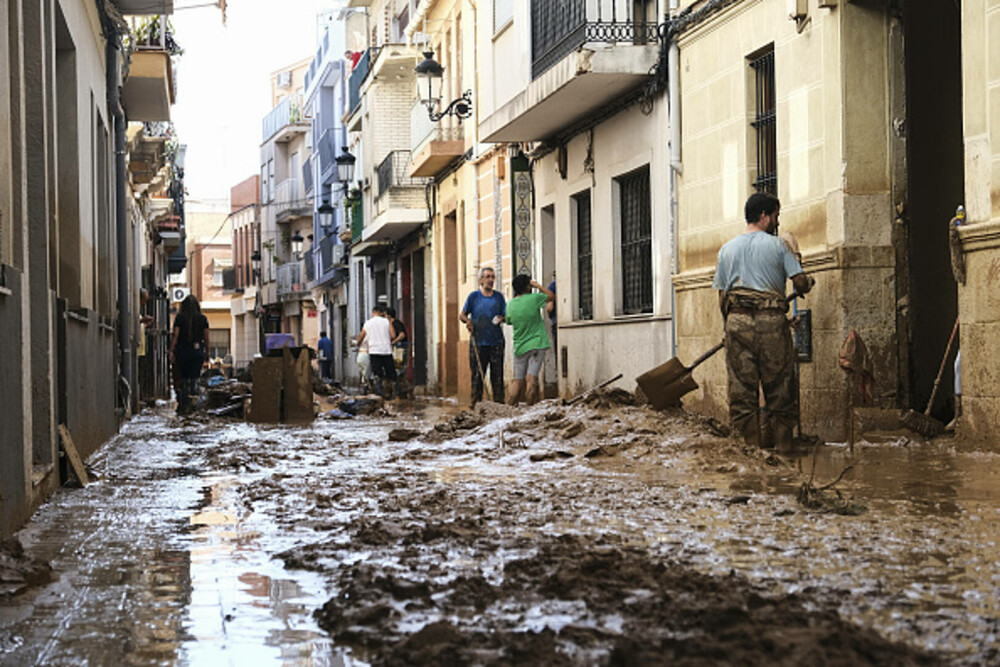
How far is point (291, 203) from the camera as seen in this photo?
224 feet

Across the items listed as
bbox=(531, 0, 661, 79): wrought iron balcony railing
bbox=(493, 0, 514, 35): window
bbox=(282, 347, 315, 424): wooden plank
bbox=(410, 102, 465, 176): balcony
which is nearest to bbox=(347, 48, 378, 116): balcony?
bbox=(410, 102, 465, 176): balcony

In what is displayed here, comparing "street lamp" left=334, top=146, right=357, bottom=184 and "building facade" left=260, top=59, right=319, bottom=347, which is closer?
"street lamp" left=334, top=146, right=357, bottom=184

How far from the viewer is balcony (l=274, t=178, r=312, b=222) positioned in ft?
221

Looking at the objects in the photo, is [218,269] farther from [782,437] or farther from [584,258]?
[782,437]

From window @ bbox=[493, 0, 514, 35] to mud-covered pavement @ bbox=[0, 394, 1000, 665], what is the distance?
12252 mm

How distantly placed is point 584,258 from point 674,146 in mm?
4355

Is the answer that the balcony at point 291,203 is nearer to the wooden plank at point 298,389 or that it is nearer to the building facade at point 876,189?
the wooden plank at point 298,389

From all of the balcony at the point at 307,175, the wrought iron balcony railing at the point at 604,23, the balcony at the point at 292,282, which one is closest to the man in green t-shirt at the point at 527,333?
the wrought iron balcony railing at the point at 604,23

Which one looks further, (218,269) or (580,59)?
(218,269)

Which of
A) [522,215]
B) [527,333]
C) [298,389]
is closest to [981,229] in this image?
[527,333]

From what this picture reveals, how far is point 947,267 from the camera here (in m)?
11.5

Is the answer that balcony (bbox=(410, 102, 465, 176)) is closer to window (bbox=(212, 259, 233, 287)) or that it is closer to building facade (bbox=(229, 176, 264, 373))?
building facade (bbox=(229, 176, 264, 373))

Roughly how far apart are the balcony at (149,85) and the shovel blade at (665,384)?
12.0 meters

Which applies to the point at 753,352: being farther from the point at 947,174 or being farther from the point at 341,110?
the point at 341,110
